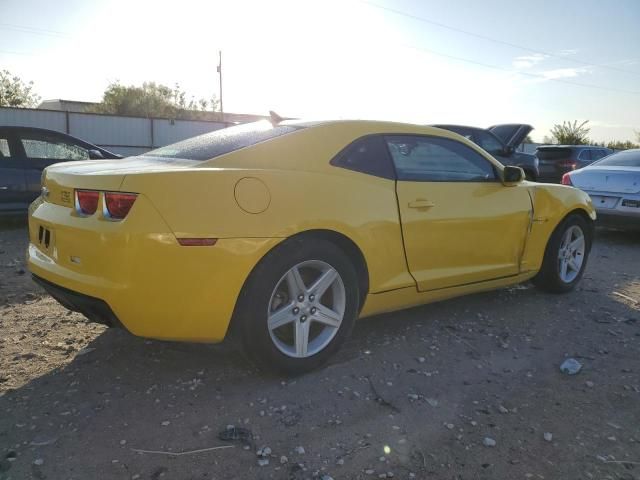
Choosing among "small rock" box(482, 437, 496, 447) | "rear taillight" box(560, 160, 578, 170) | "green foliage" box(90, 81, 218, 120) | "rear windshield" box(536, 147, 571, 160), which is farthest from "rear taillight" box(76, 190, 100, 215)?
"green foliage" box(90, 81, 218, 120)

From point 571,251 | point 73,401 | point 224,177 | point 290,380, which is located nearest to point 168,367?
point 73,401

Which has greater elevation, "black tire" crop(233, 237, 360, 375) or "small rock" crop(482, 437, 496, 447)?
"black tire" crop(233, 237, 360, 375)

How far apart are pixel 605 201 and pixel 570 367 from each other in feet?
15.8

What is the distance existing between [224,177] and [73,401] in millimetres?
1357

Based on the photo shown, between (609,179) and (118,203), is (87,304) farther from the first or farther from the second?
(609,179)

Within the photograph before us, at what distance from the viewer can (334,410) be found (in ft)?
8.55

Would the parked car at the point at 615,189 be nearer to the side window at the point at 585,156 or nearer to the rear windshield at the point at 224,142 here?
the rear windshield at the point at 224,142

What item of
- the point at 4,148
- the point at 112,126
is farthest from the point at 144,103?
the point at 4,148

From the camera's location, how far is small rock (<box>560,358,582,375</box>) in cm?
314

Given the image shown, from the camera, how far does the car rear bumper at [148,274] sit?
7.93 ft

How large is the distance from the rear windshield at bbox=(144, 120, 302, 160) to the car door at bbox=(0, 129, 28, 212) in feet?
15.2

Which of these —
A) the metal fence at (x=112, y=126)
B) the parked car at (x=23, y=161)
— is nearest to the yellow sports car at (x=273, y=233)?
the parked car at (x=23, y=161)

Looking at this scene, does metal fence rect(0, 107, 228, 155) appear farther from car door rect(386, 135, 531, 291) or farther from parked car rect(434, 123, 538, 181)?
car door rect(386, 135, 531, 291)

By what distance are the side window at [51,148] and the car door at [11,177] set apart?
0.17 meters
